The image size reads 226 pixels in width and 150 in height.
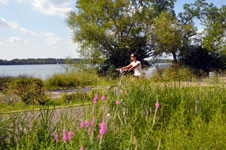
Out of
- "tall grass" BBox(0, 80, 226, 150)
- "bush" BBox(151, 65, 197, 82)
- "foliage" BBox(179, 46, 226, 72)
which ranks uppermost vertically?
"foliage" BBox(179, 46, 226, 72)

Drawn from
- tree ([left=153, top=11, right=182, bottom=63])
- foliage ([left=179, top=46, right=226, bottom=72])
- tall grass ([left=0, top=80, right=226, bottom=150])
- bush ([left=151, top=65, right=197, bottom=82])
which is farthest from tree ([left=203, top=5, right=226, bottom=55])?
tall grass ([left=0, top=80, right=226, bottom=150])

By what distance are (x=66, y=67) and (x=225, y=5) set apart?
18.6 metres

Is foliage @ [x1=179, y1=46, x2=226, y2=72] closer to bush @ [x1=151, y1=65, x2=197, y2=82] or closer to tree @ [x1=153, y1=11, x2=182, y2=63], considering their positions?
tree @ [x1=153, y1=11, x2=182, y2=63]

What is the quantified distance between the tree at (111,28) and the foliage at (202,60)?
462cm

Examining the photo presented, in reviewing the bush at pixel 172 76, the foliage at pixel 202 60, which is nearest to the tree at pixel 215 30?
the foliage at pixel 202 60

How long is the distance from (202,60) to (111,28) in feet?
31.2

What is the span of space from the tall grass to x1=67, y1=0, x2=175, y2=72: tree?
1496cm

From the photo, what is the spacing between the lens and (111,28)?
20.2 m

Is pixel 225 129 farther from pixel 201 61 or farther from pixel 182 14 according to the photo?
pixel 182 14

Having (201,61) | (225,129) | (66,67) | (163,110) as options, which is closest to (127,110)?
(163,110)

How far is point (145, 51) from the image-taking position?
70.3 feet

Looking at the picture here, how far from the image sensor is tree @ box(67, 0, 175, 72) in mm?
19609

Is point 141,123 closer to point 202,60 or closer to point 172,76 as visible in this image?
point 172,76

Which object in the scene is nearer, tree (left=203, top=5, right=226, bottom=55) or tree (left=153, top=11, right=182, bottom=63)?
tree (left=153, top=11, right=182, bottom=63)
